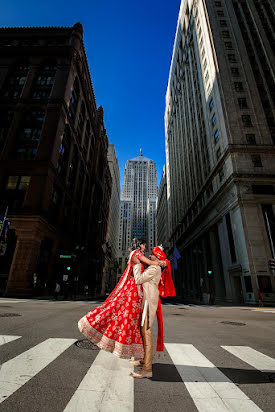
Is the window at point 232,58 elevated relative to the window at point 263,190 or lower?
elevated

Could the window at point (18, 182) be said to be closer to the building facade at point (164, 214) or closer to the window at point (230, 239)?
the window at point (230, 239)

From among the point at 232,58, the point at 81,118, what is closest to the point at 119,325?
the point at 81,118

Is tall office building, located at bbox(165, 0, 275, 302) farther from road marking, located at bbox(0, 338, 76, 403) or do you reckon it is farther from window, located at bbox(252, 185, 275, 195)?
road marking, located at bbox(0, 338, 76, 403)

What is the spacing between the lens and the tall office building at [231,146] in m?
27.8

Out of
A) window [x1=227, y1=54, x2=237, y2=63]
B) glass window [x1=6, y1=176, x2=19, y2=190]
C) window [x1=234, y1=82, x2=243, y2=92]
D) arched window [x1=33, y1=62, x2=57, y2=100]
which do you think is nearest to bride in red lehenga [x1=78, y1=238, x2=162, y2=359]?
glass window [x1=6, y1=176, x2=19, y2=190]

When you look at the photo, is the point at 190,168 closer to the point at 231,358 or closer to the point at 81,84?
the point at 81,84

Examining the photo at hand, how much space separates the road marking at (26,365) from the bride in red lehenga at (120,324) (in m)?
Result: 0.82

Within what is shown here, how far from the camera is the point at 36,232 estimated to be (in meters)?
23.8

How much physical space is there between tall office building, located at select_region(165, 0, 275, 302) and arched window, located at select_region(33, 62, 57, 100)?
27492 mm

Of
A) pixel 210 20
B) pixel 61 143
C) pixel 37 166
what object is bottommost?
pixel 37 166

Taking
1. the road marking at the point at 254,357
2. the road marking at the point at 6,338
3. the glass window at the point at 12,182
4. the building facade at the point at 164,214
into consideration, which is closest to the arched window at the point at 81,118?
the glass window at the point at 12,182

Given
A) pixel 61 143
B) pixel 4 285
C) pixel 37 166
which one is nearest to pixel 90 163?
pixel 61 143

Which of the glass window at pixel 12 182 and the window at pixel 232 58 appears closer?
the glass window at pixel 12 182

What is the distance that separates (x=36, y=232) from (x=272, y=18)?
63379 mm
